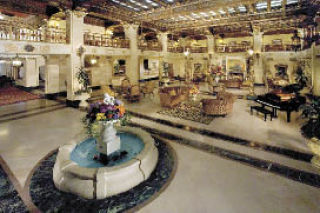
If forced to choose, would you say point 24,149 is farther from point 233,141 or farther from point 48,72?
point 48,72

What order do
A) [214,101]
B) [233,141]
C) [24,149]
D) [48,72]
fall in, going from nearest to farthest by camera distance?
[24,149] → [233,141] → [214,101] → [48,72]

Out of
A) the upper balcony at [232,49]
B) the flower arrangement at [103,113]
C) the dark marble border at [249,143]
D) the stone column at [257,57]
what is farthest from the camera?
the upper balcony at [232,49]

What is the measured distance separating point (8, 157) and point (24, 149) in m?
0.47

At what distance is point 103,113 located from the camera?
12.9ft

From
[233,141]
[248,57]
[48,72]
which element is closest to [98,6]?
[48,72]

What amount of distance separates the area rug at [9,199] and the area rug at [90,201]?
0.65 ft

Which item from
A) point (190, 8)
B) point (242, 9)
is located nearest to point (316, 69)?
point (242, 9)

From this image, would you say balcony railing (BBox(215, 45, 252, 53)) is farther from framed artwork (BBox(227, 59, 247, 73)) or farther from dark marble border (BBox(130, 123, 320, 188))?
dark marble border (BBox(130, 123, 320, 188))

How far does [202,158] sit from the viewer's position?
4.95m

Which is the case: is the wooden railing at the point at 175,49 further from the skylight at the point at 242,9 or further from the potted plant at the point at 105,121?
the potted plant at the point at 105,121

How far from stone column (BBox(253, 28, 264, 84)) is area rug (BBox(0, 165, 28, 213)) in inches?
752

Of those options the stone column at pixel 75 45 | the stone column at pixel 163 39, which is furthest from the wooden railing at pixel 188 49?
the stone column at pixel 75 45

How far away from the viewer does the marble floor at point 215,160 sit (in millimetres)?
3352

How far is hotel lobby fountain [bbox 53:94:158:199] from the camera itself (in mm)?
3518
